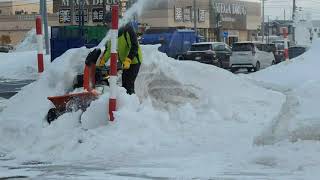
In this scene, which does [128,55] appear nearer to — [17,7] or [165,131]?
[165,131]

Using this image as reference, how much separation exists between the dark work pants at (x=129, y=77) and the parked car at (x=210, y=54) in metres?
22.9

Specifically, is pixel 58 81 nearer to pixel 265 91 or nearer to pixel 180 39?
pixel 265 91

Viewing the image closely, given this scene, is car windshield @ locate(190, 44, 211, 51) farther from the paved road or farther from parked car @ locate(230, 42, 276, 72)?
the paved road

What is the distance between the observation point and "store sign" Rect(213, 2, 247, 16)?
8081 centimetres

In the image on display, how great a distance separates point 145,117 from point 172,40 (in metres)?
29.2

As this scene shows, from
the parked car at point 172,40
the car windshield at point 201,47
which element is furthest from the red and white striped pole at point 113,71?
the parked car at point 172,40

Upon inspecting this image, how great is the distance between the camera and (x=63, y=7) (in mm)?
65312

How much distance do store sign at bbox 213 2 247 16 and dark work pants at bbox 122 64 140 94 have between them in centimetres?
6990

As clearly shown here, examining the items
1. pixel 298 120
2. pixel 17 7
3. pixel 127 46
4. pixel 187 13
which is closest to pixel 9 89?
pixel 127 46

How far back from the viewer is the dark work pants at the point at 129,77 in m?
9.34

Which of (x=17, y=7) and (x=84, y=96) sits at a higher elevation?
(x=17, y=7)

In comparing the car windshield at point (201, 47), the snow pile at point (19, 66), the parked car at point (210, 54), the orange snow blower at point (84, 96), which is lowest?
the snow pile at point (19, 66)

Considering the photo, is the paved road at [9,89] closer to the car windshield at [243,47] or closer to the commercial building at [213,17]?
the car windshield at [243,47]

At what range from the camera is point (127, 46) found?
30.4 ft
